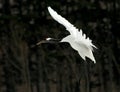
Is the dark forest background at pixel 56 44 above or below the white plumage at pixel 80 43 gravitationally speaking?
above

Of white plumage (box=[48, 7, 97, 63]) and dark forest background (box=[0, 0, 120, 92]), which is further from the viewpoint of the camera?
dark forest background (box=[0, 0, 120, 92])

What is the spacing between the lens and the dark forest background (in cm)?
581

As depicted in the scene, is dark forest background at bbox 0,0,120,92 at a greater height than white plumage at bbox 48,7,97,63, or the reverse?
dark forest background at bbox 0,0,120,92

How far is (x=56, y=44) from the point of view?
19.1 feet

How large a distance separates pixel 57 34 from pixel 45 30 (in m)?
0.38

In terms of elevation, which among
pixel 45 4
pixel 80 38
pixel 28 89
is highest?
pixel 45 4

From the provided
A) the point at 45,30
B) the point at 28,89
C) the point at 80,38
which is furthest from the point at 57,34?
the point at 80,38

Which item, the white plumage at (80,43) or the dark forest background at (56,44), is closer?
the white plumage at (80,43)

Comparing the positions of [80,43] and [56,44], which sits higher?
[56,44]

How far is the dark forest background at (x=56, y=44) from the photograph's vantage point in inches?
229

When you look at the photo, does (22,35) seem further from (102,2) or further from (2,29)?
(102,2)

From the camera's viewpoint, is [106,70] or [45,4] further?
[106,70]

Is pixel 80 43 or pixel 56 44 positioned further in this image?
pixel 56 44

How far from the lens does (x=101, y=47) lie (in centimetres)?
571
